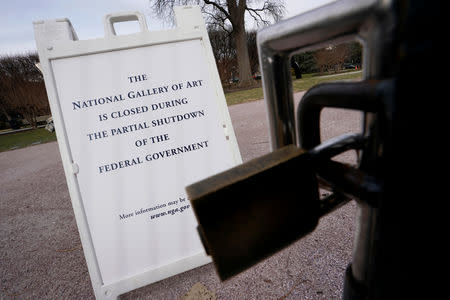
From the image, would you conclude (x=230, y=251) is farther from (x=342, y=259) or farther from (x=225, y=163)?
(x=342, y=259)

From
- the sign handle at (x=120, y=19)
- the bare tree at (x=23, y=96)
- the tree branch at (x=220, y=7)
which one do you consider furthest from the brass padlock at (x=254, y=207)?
the tree branch at (x=220, y=7)

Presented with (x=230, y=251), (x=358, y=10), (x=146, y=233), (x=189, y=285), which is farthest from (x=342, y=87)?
(x=189, y=285)

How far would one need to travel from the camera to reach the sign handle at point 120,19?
146 centimetres

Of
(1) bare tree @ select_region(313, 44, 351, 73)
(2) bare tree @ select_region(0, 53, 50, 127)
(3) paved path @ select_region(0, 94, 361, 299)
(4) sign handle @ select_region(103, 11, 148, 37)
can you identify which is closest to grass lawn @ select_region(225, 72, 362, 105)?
(3) paved path @ select_region(0, 94, 361, 299)

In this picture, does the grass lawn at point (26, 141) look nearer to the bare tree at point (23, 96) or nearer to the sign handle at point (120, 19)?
the bare tree at point (23, 96)

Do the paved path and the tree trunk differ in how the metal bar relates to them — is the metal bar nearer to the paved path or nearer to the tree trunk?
the paved path

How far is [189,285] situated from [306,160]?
58.0 inches

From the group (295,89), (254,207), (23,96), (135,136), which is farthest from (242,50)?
(254,207)

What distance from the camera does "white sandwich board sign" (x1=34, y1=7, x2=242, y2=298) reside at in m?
1.35

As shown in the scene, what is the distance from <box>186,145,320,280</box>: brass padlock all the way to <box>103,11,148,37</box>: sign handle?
4.82 ft

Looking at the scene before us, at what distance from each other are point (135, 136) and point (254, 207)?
4.14 feet

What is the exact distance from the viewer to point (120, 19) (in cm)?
Result: 156

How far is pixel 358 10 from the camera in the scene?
0.34 m

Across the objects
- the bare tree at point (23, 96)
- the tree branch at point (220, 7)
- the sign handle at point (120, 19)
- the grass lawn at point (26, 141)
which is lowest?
the grass lawn at point (26, 141)
